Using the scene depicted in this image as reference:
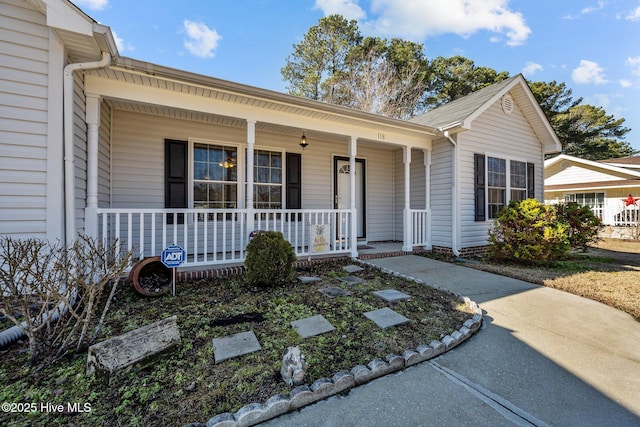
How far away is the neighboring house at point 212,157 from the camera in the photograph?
3088mm

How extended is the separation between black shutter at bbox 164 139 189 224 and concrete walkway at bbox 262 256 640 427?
4.63 meters

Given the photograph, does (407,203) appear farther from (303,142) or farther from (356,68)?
(356,68)

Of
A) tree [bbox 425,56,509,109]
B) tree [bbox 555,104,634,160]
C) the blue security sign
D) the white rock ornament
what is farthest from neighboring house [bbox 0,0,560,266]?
tree [bbox 555,104,634,160]

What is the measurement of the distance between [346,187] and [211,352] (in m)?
5.79

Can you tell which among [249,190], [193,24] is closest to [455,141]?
[249,190]

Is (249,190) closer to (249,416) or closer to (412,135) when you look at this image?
(249,416)

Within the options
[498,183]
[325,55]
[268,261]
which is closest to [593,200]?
[498,183]

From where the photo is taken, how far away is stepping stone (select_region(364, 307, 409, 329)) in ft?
9.42

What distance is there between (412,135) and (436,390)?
5641 millimetres

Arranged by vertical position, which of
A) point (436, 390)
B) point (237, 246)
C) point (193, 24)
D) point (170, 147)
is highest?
point (193, 24)

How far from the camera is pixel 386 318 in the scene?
2.99 meters

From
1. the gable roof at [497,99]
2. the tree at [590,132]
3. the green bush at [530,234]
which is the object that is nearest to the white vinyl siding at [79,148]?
the gable roof at [497,99]

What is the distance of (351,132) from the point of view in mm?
5746

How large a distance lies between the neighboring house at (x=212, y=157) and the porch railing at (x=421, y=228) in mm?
35
